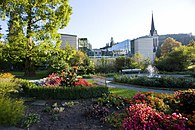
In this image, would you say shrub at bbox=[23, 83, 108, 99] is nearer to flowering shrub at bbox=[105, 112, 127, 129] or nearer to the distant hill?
flowering shrub at bbox=[105, 112, 127, 129]

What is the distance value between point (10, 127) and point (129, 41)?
6645 cm

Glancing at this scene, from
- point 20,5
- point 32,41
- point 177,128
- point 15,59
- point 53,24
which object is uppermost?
point 20,5

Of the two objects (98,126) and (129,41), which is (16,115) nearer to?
(98,126)

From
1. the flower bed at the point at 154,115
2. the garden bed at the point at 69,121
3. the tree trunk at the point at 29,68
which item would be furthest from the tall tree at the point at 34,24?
the flower bed at the point at 154,115

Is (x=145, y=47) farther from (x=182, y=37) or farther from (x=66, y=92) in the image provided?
(x=66, y=92)

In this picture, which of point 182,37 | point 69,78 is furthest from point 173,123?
point 182,37

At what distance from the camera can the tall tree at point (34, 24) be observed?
1853 cm

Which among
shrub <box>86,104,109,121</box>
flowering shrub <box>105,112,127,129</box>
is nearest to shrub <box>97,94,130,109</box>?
shrub <box>86,104,109,121</box>

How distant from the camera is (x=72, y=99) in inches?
325

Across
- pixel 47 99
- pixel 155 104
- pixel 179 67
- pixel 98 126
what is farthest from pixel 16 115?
A: pixel 179 67

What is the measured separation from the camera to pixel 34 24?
770 inches

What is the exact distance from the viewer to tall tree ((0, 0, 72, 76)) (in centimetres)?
1853

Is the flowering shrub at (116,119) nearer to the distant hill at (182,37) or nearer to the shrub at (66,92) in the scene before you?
the shrub at (66,92)

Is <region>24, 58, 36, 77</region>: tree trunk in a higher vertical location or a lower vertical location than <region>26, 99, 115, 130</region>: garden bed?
higher
